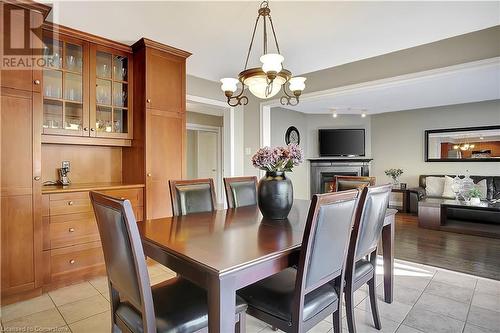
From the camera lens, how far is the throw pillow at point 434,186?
559 cm

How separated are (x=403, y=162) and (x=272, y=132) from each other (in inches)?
131

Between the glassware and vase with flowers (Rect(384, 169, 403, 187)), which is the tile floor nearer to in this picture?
the glassware

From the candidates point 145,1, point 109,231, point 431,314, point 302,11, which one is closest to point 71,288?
point 109,231

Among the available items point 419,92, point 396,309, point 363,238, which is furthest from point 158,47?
point 419,92

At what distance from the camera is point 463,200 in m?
4.73

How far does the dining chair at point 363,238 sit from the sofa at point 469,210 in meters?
3.89

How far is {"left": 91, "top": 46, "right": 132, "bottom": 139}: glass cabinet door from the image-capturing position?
285 centimetres

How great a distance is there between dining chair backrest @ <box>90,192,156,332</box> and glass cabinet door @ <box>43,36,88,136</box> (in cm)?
181

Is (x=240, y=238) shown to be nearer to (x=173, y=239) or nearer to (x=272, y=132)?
(x=173, y=239)

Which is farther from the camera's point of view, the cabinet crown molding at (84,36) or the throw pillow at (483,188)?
the throw pillow at (483,188)

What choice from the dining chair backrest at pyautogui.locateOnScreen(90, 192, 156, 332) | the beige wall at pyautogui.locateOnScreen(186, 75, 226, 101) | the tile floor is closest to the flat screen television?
the beige wall at pyautogui.locateOnScreen(186, 75, 226, 101)

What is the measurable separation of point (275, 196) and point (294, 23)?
1699 mm

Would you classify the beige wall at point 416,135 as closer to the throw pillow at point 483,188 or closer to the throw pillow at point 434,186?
the throw pillow at point 434,186

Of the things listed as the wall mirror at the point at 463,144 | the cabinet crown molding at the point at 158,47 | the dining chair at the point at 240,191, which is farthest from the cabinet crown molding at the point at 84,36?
the wall mirror at the point at 463,144
